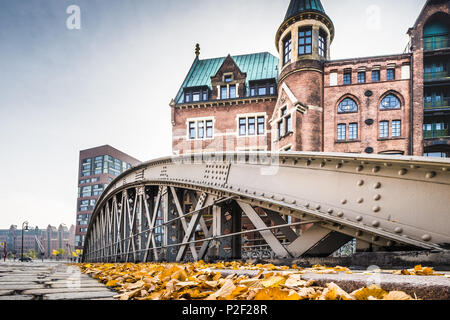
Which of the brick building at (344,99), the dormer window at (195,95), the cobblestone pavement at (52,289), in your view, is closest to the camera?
the cobblestone pavement at (52,289)

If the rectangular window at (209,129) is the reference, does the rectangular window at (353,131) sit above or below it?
below

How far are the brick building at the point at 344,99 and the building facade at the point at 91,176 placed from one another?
64.5 metres

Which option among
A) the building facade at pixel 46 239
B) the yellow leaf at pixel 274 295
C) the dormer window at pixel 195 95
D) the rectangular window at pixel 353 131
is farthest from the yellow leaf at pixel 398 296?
the building facade at pixel 46 239

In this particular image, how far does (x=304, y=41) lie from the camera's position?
20547 millimetres

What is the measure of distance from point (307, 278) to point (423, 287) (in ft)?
1.96

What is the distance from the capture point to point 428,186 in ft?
9.00

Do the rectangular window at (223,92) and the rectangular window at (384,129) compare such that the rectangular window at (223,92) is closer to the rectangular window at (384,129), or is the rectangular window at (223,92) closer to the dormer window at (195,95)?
the dormer window at (195,95)

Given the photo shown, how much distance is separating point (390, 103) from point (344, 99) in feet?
10.8

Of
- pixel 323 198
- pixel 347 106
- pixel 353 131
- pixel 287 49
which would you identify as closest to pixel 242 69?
pixel 287 49

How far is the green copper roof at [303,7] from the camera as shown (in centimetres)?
2027

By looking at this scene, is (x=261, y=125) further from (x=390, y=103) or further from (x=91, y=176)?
(x=91, y=176)

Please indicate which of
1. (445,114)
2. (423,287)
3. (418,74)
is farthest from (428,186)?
(445,114)
